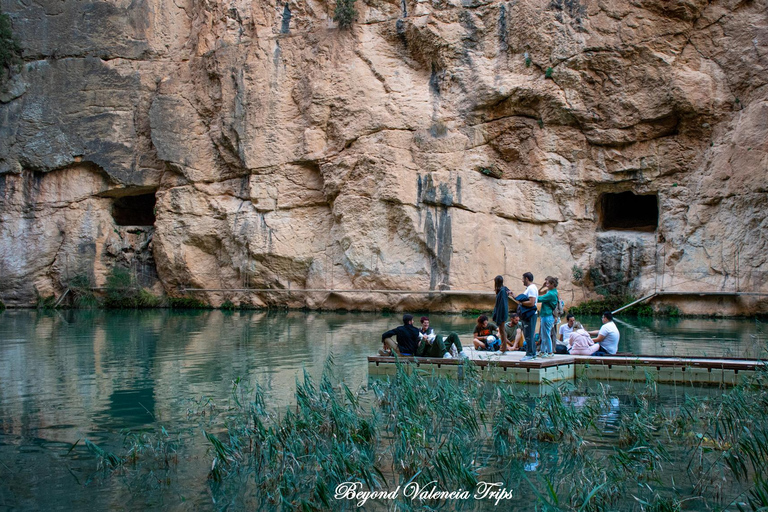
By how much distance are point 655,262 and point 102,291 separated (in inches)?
918

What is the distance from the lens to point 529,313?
11055mm

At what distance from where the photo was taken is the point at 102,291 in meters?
30.6

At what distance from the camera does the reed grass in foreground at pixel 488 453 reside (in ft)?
18.0

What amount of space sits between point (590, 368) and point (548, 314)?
1.08 meters

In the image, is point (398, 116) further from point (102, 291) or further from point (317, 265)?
point (102, 291)

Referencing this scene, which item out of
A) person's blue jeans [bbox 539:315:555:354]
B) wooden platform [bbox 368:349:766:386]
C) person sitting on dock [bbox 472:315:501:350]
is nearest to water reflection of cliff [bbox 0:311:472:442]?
wooden platform [bbox 368:349:766:386]

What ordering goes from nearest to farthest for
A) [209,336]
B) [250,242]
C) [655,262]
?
[209,336], [655,262], [250,242]

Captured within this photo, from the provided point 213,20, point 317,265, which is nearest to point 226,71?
point 213,20

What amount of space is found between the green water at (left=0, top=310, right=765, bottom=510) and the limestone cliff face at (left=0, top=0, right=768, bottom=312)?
431cm

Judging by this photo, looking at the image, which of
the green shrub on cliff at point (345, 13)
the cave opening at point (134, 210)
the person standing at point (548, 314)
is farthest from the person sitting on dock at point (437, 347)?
the cave opening at point (134, 210)

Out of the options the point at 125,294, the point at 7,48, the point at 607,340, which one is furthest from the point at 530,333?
the point at 7,48

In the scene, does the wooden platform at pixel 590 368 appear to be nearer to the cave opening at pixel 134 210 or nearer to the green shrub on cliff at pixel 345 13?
the green shrub on cliff at pixel 345 13

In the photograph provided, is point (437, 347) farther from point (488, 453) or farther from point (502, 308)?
point (488, 453)

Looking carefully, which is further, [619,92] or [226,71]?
[226,71]
